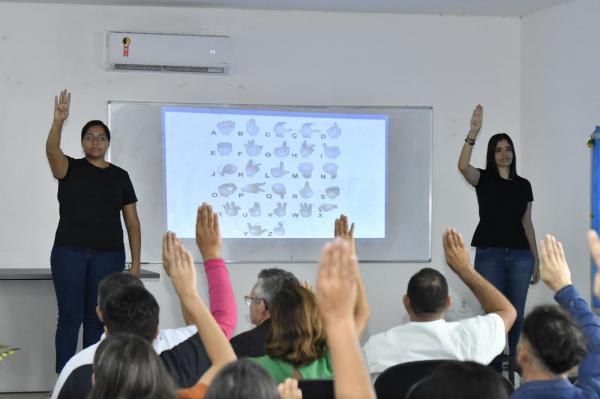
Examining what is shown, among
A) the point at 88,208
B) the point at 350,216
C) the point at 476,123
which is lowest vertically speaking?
the point at 350,216

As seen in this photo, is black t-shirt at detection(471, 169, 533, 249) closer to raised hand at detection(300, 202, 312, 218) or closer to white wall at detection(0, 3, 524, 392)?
white wall at detection(0, 3, 524, 392)

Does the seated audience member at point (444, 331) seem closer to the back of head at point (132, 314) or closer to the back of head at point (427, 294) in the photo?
the back of head at point (427, 294)

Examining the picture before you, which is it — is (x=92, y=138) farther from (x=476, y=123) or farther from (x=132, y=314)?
(x=132, y=314)

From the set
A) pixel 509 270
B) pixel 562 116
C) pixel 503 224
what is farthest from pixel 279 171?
pixel 562 116

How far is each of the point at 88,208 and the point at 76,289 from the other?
1.51 ft

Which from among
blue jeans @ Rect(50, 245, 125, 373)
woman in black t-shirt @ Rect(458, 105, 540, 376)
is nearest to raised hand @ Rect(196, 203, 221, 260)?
blue jeans @ Rect(50, 245, 125, 373)

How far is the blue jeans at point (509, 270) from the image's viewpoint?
520 cm

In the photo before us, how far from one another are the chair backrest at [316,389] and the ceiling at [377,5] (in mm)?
3877

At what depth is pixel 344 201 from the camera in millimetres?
5805

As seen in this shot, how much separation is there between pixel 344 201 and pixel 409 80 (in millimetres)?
989

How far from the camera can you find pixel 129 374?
157 cm

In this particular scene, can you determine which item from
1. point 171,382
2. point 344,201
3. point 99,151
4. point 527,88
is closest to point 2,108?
point 99,151

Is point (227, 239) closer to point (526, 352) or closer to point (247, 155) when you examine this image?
point (247, 155)

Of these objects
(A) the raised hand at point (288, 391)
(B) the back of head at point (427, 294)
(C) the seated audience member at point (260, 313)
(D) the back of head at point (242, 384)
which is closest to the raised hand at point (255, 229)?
(C) the seated audience member at point (260, 313)
